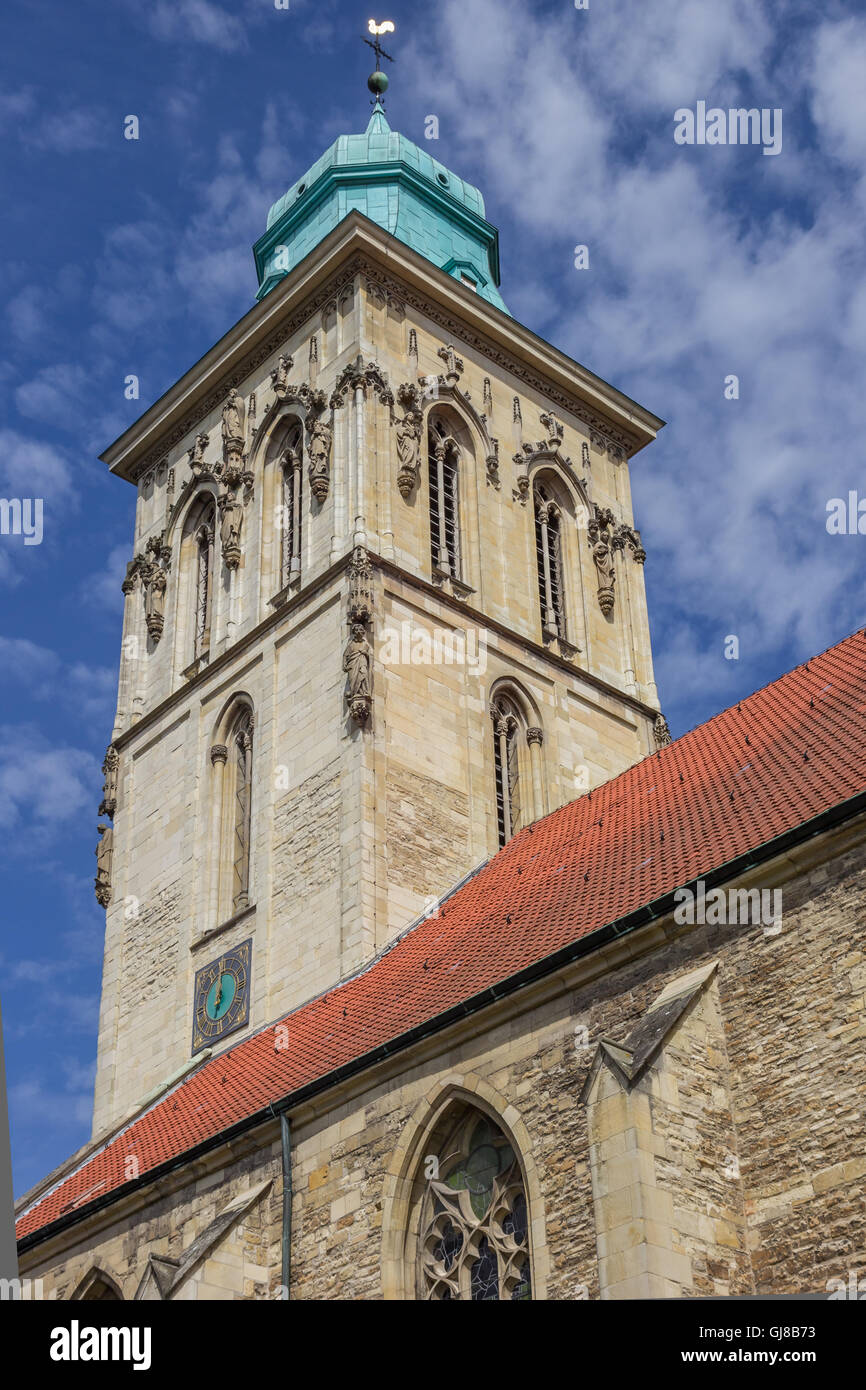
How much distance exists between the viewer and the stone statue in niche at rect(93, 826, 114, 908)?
→ 25.6 m

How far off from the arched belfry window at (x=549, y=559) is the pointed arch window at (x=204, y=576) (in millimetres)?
4917

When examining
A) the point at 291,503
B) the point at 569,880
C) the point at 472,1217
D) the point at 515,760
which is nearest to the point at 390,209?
the point at 291,503

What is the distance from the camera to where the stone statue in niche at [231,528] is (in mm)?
25828

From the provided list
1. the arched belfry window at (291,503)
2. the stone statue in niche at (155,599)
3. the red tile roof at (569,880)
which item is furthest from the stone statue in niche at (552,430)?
the red tile roof at (569,880)

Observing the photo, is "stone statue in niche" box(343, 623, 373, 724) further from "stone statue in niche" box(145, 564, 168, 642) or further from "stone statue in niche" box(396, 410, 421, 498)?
"stone statue in niche" box(145, 564, 168, 642)

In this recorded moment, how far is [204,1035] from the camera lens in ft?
72.8

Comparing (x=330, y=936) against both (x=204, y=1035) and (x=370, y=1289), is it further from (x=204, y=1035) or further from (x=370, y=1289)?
(x=370, y=1289)

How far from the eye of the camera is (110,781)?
26.4 metres

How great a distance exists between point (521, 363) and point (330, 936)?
10976 millimetres

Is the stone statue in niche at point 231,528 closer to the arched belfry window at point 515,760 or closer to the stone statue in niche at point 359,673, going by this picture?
the stone statue in niche at point 359,673

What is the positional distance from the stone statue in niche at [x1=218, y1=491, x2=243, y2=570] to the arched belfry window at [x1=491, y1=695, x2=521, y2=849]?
462 cm

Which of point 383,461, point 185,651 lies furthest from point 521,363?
point 185,651

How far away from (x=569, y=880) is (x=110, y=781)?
11483 millimetres

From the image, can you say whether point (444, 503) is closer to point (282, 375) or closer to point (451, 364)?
point (451, 364)
